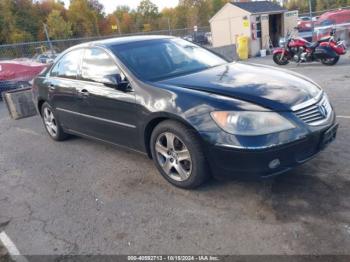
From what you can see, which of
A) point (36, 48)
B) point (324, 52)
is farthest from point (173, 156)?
point (36, 48)

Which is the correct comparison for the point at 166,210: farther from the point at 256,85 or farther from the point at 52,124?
the point at 52,124

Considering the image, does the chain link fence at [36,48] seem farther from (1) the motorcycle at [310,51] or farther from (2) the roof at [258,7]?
(1) the motorcycle at [310,51]

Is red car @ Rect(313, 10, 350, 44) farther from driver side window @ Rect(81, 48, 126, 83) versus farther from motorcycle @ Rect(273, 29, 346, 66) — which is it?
driver side window @ Rect(81, 48, 126, 83)

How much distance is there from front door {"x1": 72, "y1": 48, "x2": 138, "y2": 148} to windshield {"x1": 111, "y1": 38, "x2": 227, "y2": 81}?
20 cm

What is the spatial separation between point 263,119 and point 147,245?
1451 mm

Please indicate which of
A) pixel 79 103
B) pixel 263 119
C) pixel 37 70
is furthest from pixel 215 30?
pixel 263 119

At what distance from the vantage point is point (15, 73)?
1177 cm

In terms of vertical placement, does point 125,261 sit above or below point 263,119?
below

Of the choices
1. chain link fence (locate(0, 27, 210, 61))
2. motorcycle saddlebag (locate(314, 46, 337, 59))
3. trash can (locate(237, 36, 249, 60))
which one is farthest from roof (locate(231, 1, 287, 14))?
motorcycle saddlebag (locate(314, 46, 337, 59))

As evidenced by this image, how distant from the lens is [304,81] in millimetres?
3604

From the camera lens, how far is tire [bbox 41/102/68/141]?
18.1ft

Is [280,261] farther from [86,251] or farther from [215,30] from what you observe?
[215,30]

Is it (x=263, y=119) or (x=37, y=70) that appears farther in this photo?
(x=37, y=70)

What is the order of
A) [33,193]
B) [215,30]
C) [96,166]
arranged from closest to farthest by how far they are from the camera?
[33,193] < [96,166] < [215,30]
